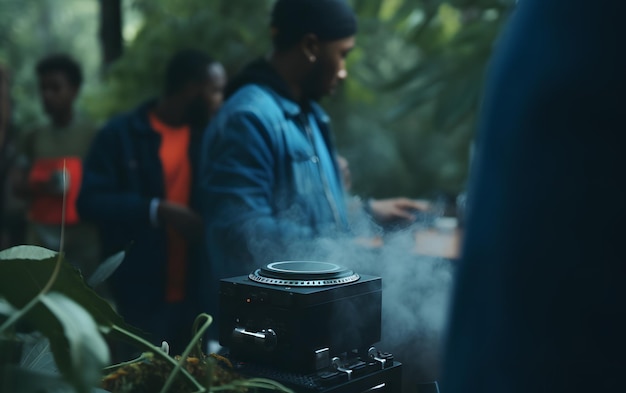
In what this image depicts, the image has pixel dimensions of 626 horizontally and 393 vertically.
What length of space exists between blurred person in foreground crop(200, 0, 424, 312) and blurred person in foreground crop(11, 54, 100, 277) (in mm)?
2081

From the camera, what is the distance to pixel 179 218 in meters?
3.84

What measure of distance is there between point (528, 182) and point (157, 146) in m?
3.33

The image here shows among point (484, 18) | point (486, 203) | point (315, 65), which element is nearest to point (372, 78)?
point (484, 18)

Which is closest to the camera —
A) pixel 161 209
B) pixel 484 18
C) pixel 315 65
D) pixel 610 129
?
pixel 610 129

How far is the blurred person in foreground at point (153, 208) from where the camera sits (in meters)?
3.89


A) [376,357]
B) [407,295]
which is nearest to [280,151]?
[407,295]

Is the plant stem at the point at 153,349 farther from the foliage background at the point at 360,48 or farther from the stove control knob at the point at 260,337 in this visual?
the foliage background at the point at 360,48

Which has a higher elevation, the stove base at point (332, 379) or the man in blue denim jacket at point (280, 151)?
the man in blue denim jacket at point (280, 151)

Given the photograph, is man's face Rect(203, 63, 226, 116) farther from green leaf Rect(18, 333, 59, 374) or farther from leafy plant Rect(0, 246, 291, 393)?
green leaf Rect(18, 333, 59, 374)

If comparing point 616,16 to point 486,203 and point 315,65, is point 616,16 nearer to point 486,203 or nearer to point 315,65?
point 486,203

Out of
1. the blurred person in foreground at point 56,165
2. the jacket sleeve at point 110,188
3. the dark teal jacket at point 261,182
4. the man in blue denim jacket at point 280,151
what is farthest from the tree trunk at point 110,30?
the dark teal jacket at point 261,182

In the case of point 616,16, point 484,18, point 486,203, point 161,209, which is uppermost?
point 484,18

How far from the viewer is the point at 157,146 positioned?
157 inches

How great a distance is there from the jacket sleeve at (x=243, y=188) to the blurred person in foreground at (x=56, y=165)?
84.6 inches
